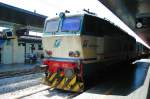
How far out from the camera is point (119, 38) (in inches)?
524

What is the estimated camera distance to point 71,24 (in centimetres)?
917

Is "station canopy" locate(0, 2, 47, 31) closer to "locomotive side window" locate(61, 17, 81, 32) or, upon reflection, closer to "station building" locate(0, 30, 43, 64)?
"station building" locate(0, 30, 43, 64)

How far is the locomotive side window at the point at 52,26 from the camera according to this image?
9.76 m

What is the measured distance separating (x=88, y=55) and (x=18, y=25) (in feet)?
59.6

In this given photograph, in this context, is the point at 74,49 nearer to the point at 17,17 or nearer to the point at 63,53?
the point at 63,53

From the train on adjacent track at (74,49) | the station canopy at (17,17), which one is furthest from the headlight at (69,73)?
the station canopy at (17,17)

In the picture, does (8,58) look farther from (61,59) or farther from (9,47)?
(61,59)

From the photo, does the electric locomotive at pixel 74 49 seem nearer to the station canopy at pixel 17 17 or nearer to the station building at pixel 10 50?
the station canopy at pixel 17 17

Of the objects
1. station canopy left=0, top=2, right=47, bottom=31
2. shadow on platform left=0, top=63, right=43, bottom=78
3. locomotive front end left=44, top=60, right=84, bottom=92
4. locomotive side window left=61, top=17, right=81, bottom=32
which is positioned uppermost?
station canopy left=0, top=2, right=47, bottom=31

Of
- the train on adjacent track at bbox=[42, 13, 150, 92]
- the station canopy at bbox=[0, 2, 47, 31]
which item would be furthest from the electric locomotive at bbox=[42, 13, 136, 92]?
the station canopy at bbox=[0, 2, 47, 31]

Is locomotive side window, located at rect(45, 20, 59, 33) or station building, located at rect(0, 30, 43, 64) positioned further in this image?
station building, located at rect(0, 30, 43, 64)

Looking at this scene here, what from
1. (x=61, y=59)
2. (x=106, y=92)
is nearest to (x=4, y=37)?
(x=61, y=59)

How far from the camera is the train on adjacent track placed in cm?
873

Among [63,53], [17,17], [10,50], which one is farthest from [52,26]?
[10,50]
